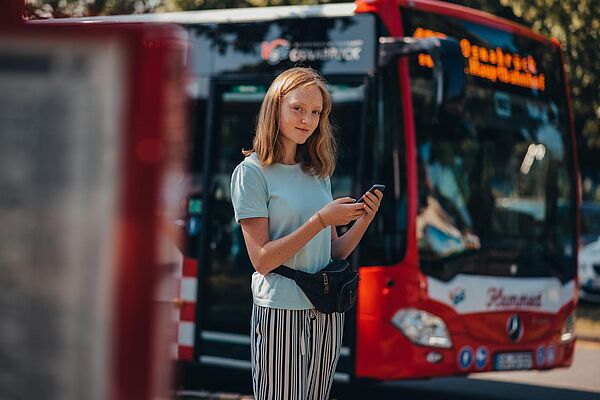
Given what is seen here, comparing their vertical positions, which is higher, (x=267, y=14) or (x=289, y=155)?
(x=267, y=14)

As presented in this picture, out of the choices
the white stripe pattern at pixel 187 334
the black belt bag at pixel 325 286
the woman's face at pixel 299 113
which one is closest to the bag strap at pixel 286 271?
the black belt bag at pixel 325 286

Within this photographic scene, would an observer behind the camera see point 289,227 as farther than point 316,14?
No

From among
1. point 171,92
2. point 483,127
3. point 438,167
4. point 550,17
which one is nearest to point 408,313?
point 438,167

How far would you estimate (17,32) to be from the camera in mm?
1116

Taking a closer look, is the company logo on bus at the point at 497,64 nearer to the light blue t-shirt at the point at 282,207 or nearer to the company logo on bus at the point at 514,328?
the company logo on bus at the point at 514,328

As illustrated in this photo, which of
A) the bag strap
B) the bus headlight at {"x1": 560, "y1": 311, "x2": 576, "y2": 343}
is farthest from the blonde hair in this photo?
the bus headlight at {"x1": 560, "y1": 311, "x2": 576, "y2": 343}

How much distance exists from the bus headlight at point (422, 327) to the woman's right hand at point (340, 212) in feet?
12.9

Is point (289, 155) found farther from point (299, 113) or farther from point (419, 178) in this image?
point (419, 178)

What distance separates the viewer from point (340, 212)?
11.2ft

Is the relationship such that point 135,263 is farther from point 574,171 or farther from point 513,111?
point 574,171

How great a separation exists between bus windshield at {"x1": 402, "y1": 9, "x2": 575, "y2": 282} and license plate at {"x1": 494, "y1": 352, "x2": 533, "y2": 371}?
1.92ft

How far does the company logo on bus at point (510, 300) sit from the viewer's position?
778 centimetres

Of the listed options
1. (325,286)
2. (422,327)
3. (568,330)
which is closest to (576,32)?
(568,330)

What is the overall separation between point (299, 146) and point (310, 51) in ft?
13.2
